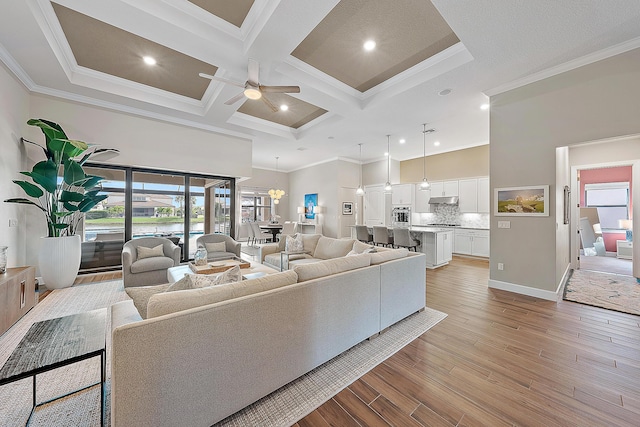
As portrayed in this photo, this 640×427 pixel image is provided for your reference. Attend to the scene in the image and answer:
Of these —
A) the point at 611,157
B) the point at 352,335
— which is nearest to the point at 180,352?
the point at 352,335

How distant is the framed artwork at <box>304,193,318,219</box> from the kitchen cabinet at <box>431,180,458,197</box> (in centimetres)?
419

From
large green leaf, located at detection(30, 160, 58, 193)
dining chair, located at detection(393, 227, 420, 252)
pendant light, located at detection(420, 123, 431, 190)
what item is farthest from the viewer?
pendant light, located at detection(420, 123, 431, 190)

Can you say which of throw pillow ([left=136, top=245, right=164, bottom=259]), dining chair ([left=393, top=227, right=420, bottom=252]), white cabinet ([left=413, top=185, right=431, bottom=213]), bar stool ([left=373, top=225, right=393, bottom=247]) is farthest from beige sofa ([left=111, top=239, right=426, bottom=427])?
white cabinet ([left=413, top=185, right=431, bottom=213])

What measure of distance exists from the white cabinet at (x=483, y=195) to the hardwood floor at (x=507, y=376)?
405 cm

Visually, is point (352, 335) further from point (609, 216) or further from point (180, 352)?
point (609, 216)

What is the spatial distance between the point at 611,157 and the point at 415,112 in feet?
12.6

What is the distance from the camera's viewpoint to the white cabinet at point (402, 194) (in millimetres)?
8430

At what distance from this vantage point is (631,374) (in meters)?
2.00

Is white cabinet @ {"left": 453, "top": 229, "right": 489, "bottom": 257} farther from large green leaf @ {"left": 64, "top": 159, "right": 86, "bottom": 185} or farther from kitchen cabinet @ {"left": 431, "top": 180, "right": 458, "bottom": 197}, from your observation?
large green leaf @ {"left": 64, "top": 159, "right": 86, "bottom": 185}

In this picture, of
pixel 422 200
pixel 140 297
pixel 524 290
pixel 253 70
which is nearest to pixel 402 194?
pixel 422 200

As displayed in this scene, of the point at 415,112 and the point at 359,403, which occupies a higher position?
the point at 415,112

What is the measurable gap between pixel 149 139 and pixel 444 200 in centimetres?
790

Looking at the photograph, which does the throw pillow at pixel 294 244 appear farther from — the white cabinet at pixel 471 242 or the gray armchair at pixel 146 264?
the white cabinet at pixel 471 242

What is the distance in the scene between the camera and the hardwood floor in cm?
159
